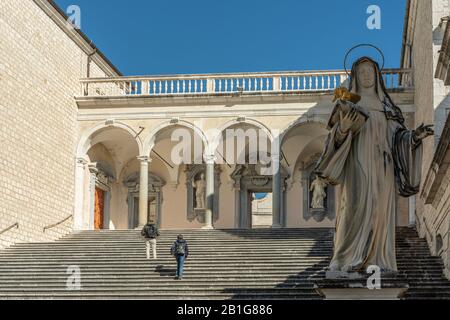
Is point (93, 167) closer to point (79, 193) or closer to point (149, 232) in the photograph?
point (79, 193)

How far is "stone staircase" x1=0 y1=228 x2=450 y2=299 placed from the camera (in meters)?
18.7

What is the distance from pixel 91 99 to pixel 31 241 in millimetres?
6125

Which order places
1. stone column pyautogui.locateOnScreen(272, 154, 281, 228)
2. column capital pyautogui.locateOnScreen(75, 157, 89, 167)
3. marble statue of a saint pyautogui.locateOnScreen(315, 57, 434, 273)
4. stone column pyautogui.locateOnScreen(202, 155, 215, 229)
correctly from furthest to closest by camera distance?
1. column capital pyautogui.locateOnScreen(75, 157, 89, 167)
2. stone column pyautogui.locateOnScreen(202, 155, 215, 229)
3. stone column pyautogui.locateOnScreen(272, 154, 281, 228)
4. marble statue of a saint pyautogui.locateOnScreen(315, 57, 434, 273)

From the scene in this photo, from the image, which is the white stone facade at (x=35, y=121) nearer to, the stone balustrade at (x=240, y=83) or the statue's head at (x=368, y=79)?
the stone balustrade at (x=240, y=83)

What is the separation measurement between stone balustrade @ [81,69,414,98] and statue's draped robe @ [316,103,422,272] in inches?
848

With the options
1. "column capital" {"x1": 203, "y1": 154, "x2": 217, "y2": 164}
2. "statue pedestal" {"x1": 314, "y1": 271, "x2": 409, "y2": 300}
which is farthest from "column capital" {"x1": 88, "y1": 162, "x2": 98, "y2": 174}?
"statue pedestal" {"x1": 314, "y1": 271, "x2": 409, "y2": 300}

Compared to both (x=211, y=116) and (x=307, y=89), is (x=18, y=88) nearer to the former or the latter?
(x=211, y=116)

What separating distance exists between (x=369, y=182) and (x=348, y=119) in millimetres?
541

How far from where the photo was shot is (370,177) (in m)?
6.79

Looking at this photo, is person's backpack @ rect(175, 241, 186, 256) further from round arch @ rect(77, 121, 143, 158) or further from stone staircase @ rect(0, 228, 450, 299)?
round arch @ rect(77, 121, 143, 158)

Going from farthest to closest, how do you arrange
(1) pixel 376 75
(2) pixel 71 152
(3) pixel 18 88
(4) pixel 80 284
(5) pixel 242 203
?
(5) pixel 242 203 < (2) pixel 71 152 < (3) pixel 18 88 < (4) pixel 80 284 < (1) pixel 376 75

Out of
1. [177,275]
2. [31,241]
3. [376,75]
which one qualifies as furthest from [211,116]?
[376,75]
